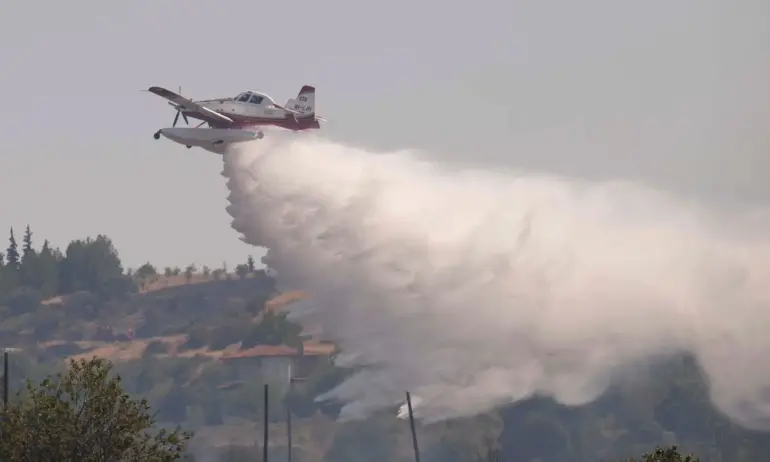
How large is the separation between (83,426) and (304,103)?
39.7 m

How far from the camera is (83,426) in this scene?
3853cm

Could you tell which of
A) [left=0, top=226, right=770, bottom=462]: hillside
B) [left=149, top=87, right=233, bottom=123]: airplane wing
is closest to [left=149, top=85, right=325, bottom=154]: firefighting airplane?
[left=149, top=87, right=233, bottom=123]: airplane wing

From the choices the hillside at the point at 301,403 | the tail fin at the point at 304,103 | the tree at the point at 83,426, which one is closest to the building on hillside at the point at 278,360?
the hillside at the point at 301,403

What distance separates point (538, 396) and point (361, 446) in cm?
1738

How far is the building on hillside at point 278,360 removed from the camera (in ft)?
513

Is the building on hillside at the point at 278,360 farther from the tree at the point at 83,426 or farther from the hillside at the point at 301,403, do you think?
the tree at the point at 83,426

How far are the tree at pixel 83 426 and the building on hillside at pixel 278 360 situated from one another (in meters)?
115

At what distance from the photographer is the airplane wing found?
75.1m

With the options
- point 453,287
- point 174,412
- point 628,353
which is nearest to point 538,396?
point 628,353

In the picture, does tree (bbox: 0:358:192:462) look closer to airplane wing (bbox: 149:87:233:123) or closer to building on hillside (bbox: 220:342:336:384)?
airplane wing (bbox: 149:87:233:123)

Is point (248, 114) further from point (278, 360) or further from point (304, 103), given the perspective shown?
point (278, 360)

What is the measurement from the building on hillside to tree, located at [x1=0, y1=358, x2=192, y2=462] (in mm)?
114538

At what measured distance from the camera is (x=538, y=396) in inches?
4373

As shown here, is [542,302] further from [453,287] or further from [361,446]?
[361,446]
